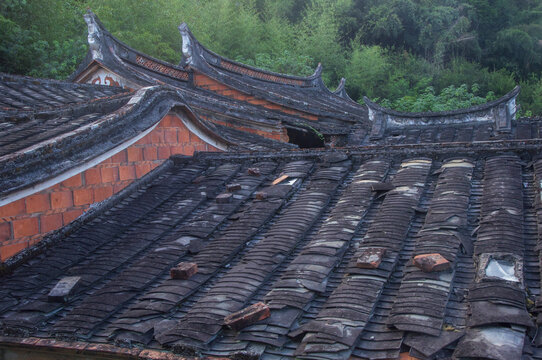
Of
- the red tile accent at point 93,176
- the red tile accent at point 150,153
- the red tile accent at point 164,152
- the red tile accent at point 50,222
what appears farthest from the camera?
the red tile accent at point 164,152

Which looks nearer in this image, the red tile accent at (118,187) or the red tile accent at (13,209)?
the red tile accent at (13,209)

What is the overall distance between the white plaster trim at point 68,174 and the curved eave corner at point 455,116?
6581 mm

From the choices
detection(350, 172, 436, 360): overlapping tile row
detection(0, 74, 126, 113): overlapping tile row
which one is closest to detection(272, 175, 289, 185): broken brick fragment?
detection(350, 172, 436, 360): overlapping tile row

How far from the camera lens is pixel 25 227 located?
3900mm

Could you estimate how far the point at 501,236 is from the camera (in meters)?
2.97

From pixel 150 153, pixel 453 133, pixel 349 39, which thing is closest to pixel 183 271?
pixel 150 153

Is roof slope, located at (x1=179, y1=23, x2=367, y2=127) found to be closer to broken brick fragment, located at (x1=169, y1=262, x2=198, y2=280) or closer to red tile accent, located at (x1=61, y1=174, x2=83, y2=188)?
red tile accent, located at (x1=61, y1=174, x2=83, y2=188)

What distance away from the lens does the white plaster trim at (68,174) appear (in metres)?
3.74

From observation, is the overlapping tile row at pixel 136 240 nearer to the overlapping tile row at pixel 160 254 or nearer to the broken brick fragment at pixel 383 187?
the overlapping tile row at pixel 160 254

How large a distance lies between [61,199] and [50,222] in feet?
0.71

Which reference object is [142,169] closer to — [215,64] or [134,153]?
[134,153]

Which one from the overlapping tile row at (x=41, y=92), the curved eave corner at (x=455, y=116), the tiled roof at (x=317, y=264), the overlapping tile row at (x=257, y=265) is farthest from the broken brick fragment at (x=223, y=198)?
the curved eave corner at (x=455, y=116)

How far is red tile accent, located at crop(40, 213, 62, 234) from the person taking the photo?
405 centimetres

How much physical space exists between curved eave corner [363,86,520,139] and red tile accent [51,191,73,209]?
7359 mm
